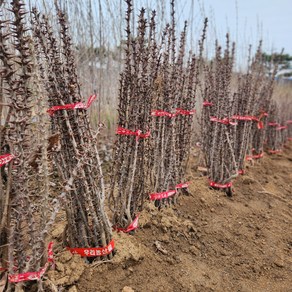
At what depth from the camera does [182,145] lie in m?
2.88

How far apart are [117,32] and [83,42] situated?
0.56m

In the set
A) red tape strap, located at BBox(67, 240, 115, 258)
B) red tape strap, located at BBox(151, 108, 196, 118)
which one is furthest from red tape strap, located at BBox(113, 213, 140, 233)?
red tape strap, located at BBox(151, 108, 196, 118)

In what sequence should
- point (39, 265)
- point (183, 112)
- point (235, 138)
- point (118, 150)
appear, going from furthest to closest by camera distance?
point (235, 138)
point (183, 112)
point (118, 150)
point (39, 265)

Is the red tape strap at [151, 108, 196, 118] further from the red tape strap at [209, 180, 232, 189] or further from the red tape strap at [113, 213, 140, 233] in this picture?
the red tape strap at [209, 180, 232, 189]

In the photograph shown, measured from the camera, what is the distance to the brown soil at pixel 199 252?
1768 mm

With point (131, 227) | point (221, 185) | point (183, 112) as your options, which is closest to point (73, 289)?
point (131, 227)

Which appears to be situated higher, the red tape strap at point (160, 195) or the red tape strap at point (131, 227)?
the red tape strap at point (160, 195)

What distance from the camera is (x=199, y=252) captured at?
2.32 metres

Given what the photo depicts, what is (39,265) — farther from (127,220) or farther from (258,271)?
(258,271)

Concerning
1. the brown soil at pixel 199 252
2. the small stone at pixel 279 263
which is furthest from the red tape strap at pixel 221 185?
the small stone at pixel 279 263

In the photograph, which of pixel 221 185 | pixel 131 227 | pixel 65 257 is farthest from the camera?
pixel 221 185

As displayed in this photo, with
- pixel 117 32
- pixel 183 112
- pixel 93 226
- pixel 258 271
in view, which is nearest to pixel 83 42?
pixel 117 32

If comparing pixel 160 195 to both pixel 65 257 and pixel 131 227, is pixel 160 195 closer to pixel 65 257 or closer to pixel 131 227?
pixel 131 227

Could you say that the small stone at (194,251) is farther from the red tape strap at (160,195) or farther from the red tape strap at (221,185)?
the red tape strap at (221,185)
